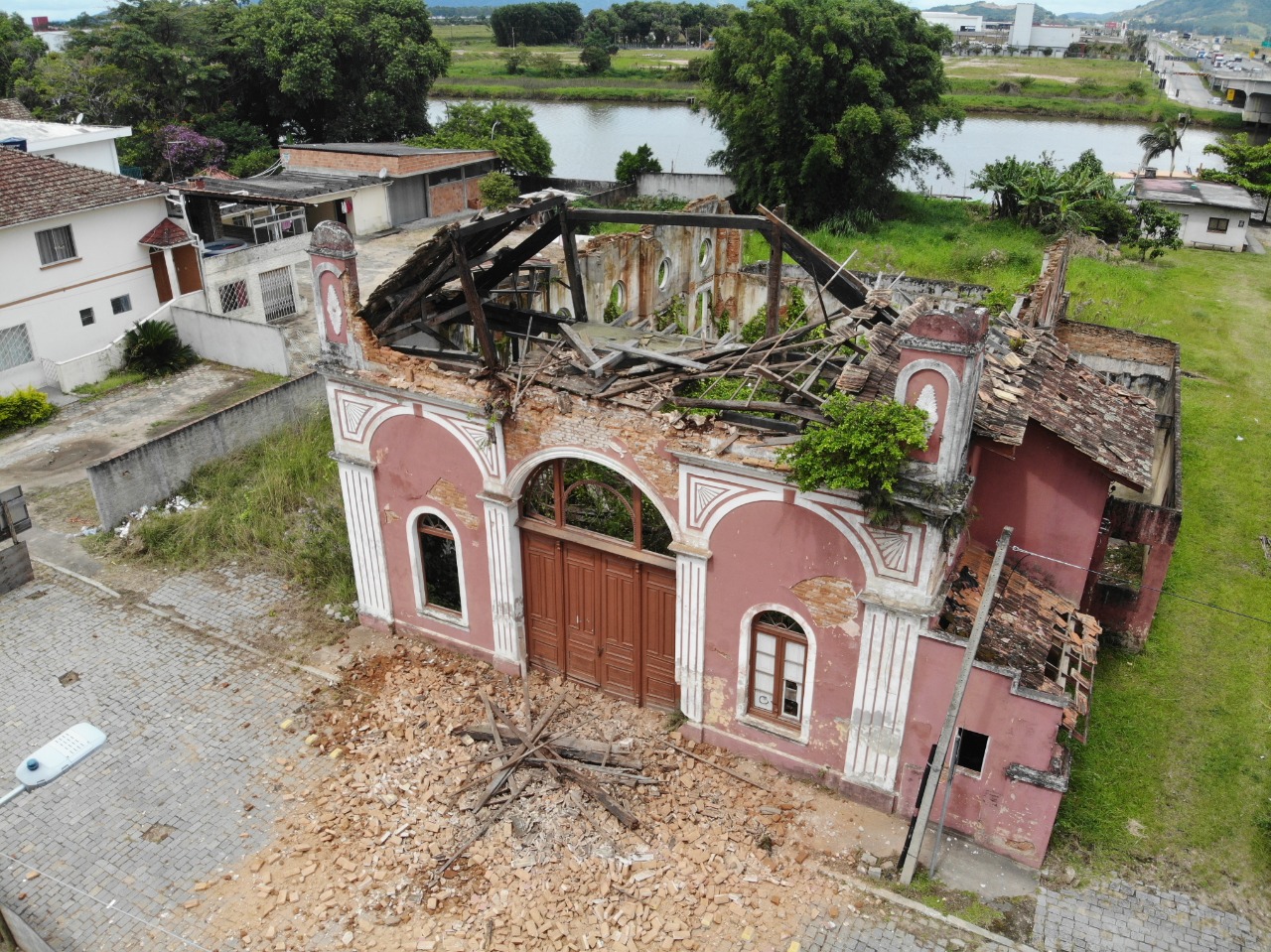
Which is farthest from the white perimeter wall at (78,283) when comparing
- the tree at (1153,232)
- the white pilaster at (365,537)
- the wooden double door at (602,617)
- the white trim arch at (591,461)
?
the tree at (1153,232)

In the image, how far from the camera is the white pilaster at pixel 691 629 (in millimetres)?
11234

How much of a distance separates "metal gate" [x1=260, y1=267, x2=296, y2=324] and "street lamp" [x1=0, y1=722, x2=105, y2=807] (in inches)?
891

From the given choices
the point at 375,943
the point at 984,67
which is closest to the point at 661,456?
the point at 375,943

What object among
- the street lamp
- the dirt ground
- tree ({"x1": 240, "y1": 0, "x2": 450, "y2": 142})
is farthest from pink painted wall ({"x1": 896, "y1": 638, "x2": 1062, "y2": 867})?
tree ({"x1": 240, "y1": 0, "x2": 450, "y2": 142})

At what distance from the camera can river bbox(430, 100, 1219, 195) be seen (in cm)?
5975

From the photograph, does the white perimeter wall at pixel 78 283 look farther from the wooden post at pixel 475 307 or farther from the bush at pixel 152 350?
the wooden post at pixel 475 307

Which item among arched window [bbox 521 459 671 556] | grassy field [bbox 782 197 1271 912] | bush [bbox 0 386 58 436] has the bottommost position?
grassy field [bbox 782 197 1271 912]

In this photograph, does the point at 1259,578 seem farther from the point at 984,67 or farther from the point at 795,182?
Result: the point at 984,67

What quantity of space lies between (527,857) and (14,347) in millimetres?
21023

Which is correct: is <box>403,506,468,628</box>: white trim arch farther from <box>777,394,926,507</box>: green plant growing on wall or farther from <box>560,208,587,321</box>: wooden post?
<box>777,394,926,507</box>: green plant growing on wall

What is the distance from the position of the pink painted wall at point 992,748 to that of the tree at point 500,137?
3903 cm

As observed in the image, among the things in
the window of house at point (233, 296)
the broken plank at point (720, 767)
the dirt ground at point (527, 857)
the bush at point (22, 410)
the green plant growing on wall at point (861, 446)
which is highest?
the green plant growing on wall at point (861, 446)

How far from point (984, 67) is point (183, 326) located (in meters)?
95.1

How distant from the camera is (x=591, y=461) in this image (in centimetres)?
1157
